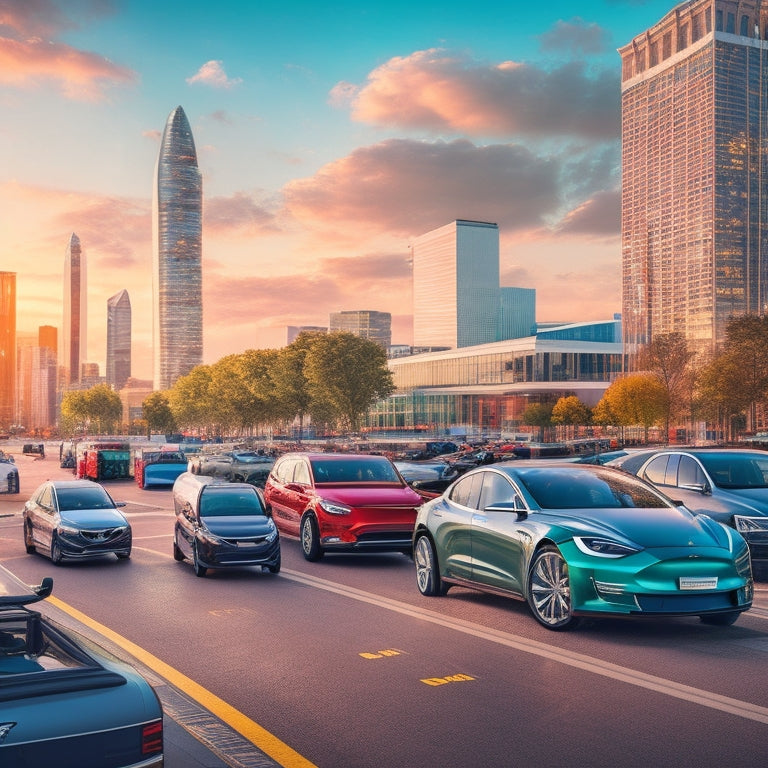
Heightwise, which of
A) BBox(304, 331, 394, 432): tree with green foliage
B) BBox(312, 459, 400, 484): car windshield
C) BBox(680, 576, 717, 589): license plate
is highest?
BBox(304, 331, 394, 432): tree with green foliage

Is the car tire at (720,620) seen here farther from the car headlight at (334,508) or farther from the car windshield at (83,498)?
the car windshield at (83,498)

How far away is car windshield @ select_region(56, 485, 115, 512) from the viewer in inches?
632

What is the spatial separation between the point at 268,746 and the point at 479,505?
5289 millimetres

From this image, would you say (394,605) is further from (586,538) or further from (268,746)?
(268,746)

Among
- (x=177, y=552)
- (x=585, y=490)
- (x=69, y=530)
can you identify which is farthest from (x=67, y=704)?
(x=69, y=530)

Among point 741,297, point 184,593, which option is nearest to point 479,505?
point 184,593

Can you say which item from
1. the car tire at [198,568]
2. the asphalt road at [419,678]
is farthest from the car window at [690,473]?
the car tire at [198,568]

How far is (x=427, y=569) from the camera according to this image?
11.4 metres

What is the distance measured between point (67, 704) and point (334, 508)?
11.1 metres

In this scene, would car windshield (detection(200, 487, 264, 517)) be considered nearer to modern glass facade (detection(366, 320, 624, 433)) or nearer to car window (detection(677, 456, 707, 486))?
car window (detection(677, 456, 707, 486))

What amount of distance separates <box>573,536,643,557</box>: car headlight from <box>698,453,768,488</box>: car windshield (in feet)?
16.0

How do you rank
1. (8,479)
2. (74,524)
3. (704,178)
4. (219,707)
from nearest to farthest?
1. (219,707)
2. (74,524)
3. (8,479)
4. (704,178)

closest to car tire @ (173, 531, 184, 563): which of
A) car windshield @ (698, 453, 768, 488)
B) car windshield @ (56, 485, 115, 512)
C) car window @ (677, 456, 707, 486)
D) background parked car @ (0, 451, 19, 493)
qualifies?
car windshield @ (56, 485, 115, 512)

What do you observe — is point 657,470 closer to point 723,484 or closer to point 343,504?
point 723,484
